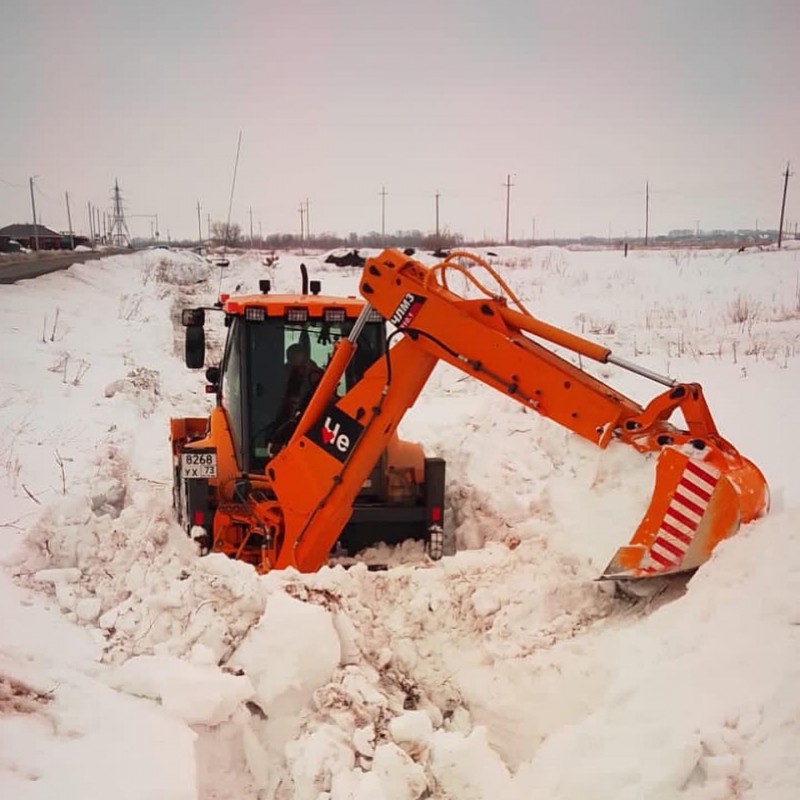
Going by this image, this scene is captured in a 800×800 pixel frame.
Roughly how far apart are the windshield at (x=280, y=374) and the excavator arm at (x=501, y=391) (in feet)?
1.40

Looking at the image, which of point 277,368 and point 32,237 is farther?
point 32,237

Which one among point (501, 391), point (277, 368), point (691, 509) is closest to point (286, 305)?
point (277, 368)

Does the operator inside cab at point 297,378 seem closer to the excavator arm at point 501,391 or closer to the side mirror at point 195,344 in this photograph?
the excavator arm at point 501,391

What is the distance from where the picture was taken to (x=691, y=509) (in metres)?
3.39

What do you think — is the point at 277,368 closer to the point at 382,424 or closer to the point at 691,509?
the point at 382,424

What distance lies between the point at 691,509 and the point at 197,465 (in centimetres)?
305

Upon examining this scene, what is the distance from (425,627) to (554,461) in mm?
3764

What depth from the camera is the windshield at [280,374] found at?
5020mm

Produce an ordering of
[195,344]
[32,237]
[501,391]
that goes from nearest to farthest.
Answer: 1. [501,391]
2. [195,344]
3. [32,237]

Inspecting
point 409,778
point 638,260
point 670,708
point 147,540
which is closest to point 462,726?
point 409,778

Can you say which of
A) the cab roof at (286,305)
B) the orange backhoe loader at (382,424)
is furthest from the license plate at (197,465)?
the cab roof at (286,305)

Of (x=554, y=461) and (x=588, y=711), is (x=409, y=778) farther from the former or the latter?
(x=554, y=461)

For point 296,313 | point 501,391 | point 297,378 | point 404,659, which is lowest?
point 404,659

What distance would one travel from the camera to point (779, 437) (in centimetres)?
677
